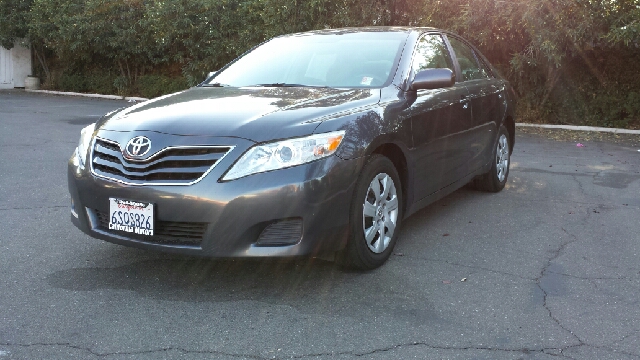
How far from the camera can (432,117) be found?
17.0ft

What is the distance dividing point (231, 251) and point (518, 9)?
→ 10695 mm

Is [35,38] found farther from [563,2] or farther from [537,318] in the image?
[537,318]

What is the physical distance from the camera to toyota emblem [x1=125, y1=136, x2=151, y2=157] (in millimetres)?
3928

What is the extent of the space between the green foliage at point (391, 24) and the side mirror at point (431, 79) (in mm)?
8455

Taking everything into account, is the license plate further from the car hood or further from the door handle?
the door handle

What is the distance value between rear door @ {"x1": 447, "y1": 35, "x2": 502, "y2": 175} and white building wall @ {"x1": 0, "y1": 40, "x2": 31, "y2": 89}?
26.0 meters

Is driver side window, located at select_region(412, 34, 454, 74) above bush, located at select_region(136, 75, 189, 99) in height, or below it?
above

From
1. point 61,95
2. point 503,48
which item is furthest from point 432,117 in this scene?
point 61,95

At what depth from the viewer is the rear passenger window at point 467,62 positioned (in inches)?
248

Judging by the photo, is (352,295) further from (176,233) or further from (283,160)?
(176,233)

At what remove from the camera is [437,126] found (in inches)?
207

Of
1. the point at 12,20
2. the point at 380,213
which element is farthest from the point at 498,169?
the point at 12,20

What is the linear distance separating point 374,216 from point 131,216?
1.49 meters

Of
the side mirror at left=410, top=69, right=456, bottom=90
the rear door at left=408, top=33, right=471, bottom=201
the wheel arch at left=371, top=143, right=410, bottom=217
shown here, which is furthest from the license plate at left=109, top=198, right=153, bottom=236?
the side mirror at left=410, top=69, right=456, bottom=90
